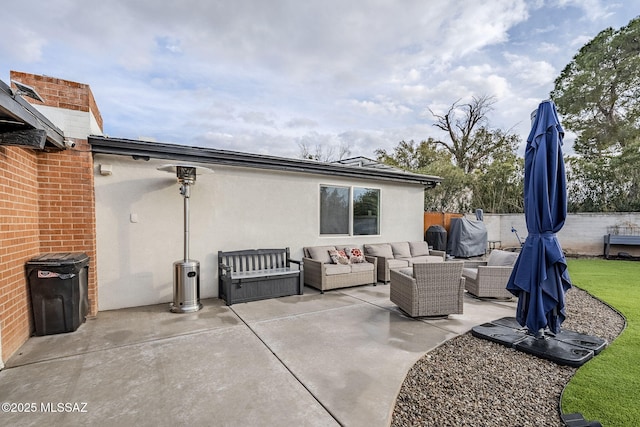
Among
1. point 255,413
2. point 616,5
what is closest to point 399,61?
point 616,5

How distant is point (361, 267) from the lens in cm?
643

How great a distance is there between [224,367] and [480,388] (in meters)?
2.39

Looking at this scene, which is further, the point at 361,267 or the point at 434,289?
the point at 361,267

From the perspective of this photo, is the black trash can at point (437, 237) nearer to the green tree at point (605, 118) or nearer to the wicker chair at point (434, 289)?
the wicker chair at point (434, 289)

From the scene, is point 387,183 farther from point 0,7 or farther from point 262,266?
point 0,7

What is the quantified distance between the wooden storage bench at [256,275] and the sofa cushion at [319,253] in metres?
0.57

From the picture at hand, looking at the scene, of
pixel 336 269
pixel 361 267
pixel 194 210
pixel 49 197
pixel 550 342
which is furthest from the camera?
pixel 361 267

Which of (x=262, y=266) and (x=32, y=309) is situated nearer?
(x=32, y=309)

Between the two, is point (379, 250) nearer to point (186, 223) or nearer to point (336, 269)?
point (336, 269)

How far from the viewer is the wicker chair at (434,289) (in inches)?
170

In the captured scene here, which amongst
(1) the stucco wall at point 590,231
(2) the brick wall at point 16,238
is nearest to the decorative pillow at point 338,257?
(2) the brick wall at point 16,238

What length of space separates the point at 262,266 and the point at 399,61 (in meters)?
6.67

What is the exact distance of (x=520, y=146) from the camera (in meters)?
19.9

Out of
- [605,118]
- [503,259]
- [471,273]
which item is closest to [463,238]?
[503,259]
